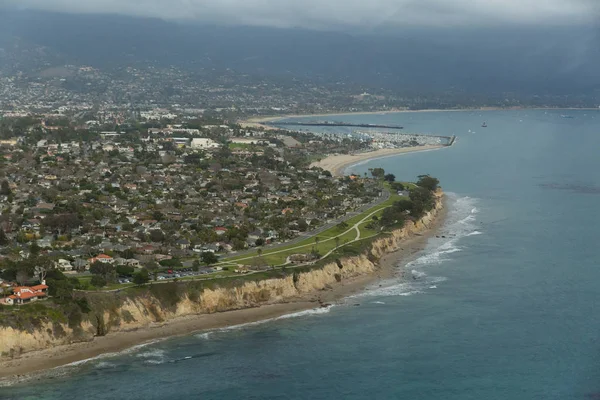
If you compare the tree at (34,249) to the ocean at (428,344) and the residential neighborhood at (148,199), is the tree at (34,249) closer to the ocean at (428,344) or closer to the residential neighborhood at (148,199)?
the residential neighborhood at (148,199)

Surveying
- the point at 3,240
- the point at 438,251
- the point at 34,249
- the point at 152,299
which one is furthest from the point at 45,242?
the point at 438,251

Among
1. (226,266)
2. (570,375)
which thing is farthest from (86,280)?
(570,375)

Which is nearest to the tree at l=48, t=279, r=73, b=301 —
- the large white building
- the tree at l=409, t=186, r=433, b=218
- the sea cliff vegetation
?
the sea cliff vegetation

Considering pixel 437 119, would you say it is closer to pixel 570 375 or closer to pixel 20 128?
pixel 20 128

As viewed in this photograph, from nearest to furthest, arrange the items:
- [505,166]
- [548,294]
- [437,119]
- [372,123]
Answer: [548,294], [505,166], [372,123], [437,119]

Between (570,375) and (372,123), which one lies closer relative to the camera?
(570,375)

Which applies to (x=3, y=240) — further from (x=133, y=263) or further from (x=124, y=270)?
(x=124, y=270)

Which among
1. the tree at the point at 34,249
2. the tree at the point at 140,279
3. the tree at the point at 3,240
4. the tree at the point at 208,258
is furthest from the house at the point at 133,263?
the tree at the point at 3,240
